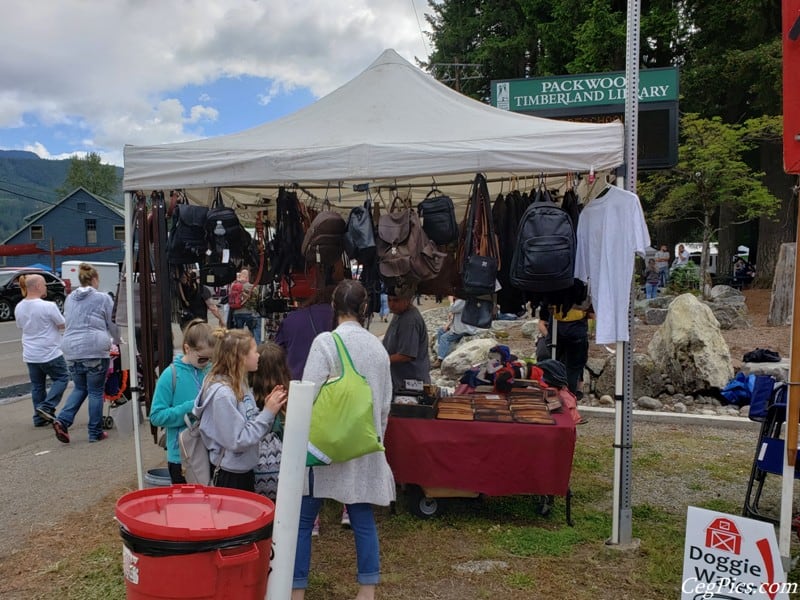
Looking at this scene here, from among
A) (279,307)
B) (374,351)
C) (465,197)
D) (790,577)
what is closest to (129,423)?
(279,307)

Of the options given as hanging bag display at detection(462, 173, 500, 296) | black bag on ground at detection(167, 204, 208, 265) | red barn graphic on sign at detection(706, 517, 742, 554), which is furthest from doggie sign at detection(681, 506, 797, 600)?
black bag on ground at detection(167, 204, 208, 265)

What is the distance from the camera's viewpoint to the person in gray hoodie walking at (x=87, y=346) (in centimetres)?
661

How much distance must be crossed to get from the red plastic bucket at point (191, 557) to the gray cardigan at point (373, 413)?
0.95 m

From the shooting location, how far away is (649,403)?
8117mm

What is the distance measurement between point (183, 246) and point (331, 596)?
269 centimetres

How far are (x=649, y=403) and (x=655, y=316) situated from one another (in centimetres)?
728

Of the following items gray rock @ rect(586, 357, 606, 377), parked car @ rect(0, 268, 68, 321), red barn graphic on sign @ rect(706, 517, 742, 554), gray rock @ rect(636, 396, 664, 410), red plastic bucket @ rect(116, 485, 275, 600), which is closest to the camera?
Result: red plastic bucket @ rect(116, 485, 275, 600)

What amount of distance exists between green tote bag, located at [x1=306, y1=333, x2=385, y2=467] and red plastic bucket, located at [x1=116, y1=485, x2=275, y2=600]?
31.8 inches

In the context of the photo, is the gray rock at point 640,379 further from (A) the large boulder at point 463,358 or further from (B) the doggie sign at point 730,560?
(B) the doggie sign at point 730,560

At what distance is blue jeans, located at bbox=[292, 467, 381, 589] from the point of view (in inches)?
130

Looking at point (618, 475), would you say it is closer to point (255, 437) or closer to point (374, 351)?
point (374, 351)

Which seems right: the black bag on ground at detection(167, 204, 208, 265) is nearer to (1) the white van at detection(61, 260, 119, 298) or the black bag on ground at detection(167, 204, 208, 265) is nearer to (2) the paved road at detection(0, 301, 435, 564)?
(2) the paved road at detection(0, 301, 435, 564)

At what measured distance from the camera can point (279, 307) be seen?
5.72m

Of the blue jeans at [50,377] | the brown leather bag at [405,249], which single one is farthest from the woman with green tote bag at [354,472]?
the blue jeans at [50,377]
